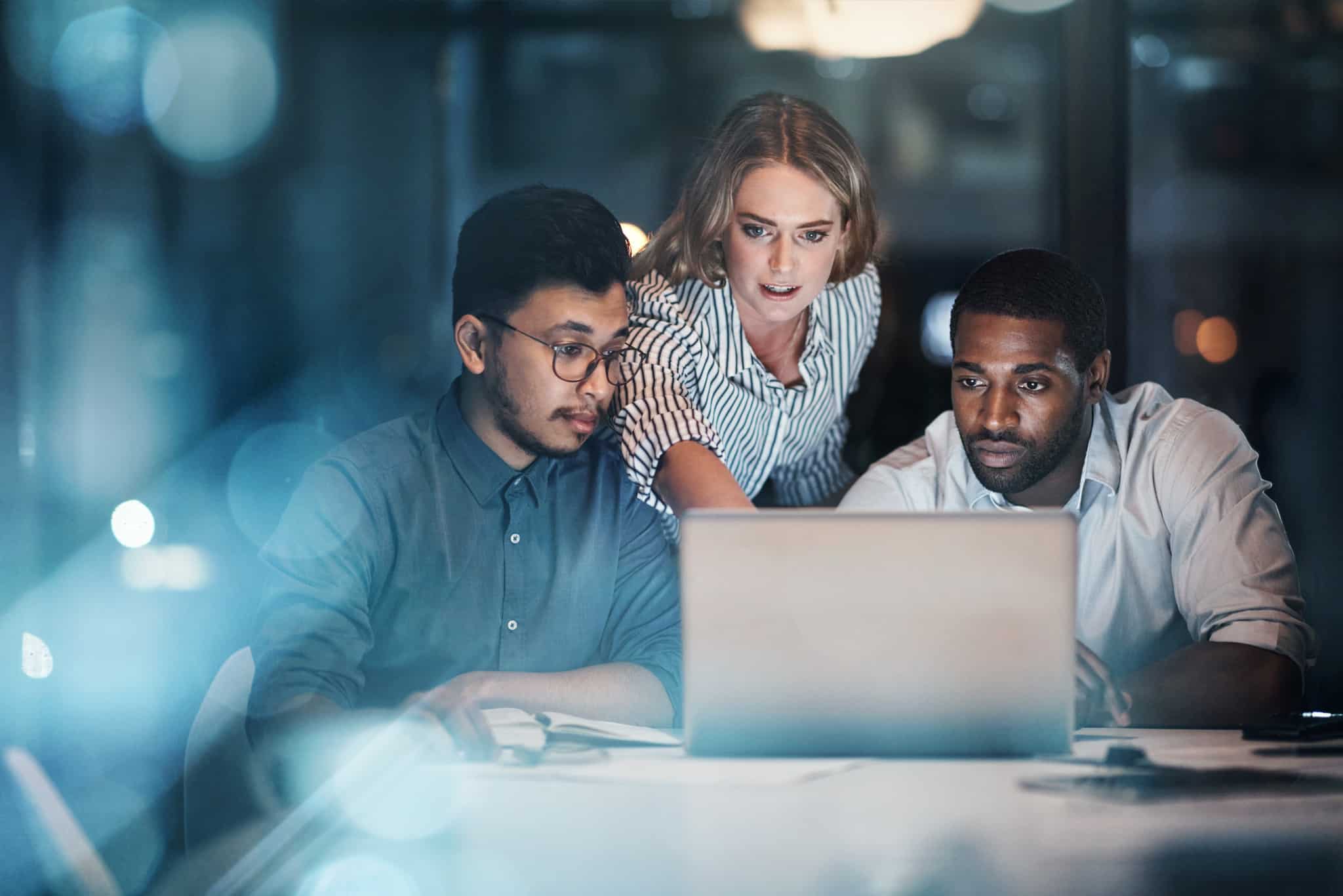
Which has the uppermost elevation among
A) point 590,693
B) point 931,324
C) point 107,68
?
point 107,68

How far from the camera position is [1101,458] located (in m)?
2.28

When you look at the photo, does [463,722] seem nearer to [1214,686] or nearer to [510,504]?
[510,504]

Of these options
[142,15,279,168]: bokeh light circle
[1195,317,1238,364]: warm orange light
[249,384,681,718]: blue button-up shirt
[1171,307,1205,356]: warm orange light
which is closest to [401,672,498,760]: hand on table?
[249,384,681,718]: blue button-up shirt

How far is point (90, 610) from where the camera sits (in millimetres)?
3746

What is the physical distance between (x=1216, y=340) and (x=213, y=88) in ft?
17.5

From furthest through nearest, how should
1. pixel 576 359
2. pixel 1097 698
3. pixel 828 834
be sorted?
pixel 576 359 → pixel 1097 698 → pixel 828 834

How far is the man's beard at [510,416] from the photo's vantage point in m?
2.17

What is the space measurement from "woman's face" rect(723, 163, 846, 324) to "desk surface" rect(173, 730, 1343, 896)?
1.28 meters

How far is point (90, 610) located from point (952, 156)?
6.06 m

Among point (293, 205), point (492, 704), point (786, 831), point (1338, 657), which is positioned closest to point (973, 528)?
point (786, 831)

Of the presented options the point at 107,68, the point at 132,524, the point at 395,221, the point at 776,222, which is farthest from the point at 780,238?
A: the point at 395,221

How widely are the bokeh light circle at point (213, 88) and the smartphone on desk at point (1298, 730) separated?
4.36 meters

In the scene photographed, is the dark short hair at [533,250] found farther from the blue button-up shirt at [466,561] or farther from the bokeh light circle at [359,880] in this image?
Result: the bokeh light circle at [359,880]

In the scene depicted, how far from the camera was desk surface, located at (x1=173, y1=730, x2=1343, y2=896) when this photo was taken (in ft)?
2.99
